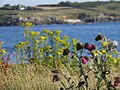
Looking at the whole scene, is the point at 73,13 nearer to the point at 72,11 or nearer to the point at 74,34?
the point at 72,11

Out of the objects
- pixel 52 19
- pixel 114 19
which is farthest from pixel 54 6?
pixel 114 19

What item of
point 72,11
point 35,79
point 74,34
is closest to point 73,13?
point 72,11

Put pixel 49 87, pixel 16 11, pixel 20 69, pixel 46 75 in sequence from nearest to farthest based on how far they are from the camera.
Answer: pixel 49 87
pixel 46 75
pixel 20 69
pixel 16 11

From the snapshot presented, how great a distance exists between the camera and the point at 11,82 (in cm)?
819

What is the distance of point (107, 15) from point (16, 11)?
31974 mm

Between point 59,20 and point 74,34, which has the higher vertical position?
point 74,34

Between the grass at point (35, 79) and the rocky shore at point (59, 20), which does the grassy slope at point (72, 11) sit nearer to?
the rocky shore at point (59, 20)

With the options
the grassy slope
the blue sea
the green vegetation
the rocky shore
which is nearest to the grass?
the green vegetation

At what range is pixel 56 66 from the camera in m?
9.90

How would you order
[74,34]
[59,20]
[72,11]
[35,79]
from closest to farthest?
[35,79]
[74,34]
[72,11]
[59,20]

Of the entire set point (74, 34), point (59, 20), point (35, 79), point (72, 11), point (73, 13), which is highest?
point (35, 79)

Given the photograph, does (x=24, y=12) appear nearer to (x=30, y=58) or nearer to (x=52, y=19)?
(x=52, y=19)

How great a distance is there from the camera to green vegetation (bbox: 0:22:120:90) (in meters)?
6.40

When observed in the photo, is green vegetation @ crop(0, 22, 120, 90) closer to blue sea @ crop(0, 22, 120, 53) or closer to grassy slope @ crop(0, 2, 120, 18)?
blue sea @ crop(0, 22, 120, 53)
